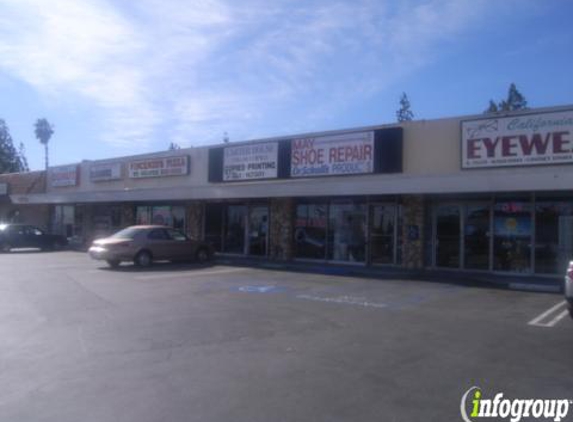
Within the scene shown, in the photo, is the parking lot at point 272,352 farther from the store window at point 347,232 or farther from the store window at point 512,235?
the store window at point 347,232

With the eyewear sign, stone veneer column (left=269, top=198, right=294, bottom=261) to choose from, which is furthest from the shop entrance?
the eyewear sign

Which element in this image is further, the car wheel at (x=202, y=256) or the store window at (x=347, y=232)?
the car wheel at (x=202, y=256)

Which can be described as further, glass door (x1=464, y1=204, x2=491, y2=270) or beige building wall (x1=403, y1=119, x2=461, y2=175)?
beige building wall (x1=403, y1=119, x2=461, y2=175)

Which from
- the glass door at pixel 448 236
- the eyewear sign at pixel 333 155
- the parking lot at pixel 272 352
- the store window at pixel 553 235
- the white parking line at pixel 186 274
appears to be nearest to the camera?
the parking lot at pixel 272 352

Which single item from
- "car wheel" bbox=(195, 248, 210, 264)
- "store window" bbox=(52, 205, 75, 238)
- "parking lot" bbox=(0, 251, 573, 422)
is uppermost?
"store window" bbox=(52, 205, 75, 238)

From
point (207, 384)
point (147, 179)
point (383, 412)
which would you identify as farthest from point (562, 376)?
point (147, 179)

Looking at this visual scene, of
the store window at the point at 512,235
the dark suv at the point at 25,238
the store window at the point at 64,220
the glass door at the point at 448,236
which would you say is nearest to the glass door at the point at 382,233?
the glass door at the point at 448,236

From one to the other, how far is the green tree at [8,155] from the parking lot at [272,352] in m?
78.4

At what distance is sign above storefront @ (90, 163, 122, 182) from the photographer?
3156 cm

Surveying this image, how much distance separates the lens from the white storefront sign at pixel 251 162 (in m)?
23.1

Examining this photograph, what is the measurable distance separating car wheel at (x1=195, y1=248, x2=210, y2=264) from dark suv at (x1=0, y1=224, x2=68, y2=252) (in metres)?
11.7

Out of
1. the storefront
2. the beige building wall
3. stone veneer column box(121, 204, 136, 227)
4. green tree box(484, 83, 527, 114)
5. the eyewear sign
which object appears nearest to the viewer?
the storefront

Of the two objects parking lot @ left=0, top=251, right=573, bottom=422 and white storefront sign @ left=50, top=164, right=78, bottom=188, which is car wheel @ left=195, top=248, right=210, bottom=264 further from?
white storefront sign @ left=50, top=164, right=78, bottom=188

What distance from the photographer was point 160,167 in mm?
28656
